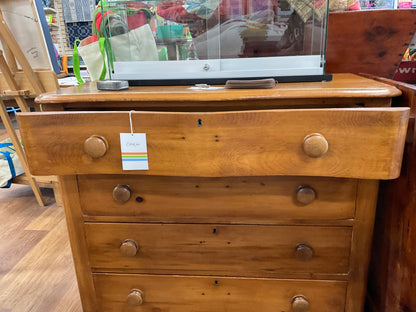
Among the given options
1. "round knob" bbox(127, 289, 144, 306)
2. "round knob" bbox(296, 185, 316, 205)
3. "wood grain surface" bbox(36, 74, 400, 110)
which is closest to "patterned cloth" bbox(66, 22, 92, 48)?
"wood grain surface" bbox(36, 74, 400, 110)

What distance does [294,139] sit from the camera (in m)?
0.59

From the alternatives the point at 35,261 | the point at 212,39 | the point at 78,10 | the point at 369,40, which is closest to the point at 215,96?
the point at 212,39

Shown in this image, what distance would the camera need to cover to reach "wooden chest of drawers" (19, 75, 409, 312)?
1.93 feet

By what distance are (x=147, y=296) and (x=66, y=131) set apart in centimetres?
48

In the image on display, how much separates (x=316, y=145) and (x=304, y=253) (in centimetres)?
28

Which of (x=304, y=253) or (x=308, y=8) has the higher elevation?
(x=308, y=8)

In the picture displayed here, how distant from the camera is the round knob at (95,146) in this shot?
2.02ft

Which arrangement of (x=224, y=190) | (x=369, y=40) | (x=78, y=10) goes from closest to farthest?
(x=224, y=190), (x=369, y=40), (x=78, y=10)

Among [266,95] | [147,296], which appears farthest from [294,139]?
[147,296]

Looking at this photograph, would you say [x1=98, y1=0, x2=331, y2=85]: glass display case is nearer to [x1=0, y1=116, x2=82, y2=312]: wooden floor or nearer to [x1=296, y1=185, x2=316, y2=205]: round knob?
[x1=296, y1=185, x2=316, y2=205]: round knob

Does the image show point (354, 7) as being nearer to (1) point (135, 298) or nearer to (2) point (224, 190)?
(2) point (224, 190)

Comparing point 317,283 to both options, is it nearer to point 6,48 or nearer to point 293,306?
point 293,306

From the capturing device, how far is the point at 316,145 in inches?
22.6

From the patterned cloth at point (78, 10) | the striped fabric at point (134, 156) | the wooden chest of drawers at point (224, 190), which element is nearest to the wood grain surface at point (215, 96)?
the wooden chest of drawers at point (224, 190)
